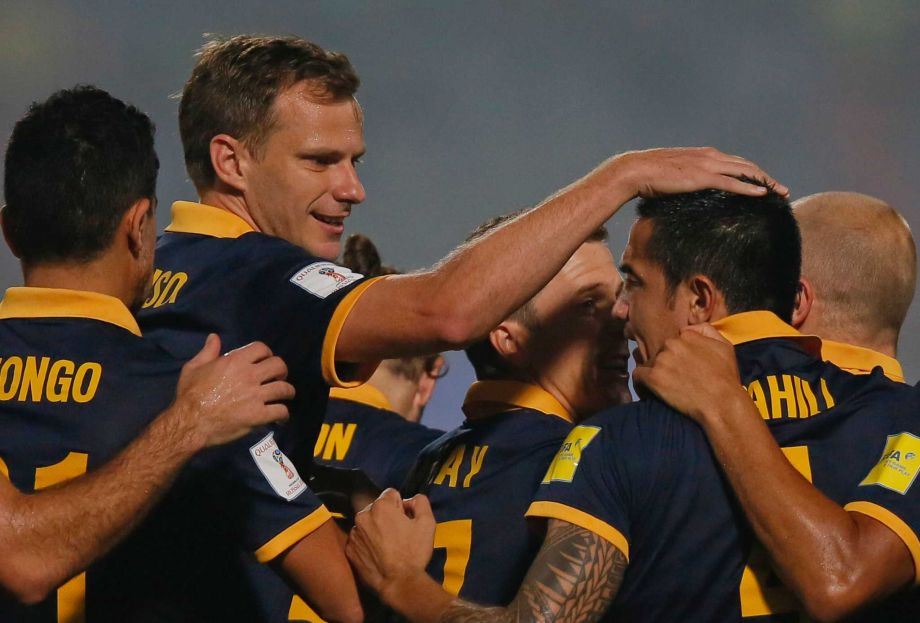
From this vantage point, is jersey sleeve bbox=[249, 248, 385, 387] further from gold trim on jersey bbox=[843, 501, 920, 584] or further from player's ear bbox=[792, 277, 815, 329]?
player's ear bbox=[792, 277, 815, 329]

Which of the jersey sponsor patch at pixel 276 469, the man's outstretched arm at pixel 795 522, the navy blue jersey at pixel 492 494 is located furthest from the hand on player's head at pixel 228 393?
the man's outstretched arm at pixel 795 522

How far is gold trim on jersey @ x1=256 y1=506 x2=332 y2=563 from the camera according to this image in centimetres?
252

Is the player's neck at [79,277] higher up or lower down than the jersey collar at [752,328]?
higher up

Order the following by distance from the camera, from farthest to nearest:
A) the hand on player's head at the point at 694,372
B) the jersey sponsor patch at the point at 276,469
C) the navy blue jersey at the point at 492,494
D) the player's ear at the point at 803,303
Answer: the player's ear at the point at 803,303 → the navy blue jersey at the point at 492,494 → the jersey sponsor patch at the point at 276,469 → the hand on player's head at the point at 694,372

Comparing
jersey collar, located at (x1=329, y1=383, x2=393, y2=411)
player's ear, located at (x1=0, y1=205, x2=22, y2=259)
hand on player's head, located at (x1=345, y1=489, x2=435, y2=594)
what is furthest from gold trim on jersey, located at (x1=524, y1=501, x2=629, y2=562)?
jersey collar, located at (x1=329, y1=383, x2=393, y2=411)

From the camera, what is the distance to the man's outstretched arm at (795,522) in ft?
7.47

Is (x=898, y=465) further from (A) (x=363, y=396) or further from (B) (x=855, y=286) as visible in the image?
(A) (x=363, y=396)

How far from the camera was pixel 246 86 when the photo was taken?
310cm

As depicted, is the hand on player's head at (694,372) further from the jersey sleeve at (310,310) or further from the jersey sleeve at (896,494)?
the jersey sleeve at (310,310)

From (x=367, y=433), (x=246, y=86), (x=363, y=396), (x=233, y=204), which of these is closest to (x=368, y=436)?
(x=367, y=433)

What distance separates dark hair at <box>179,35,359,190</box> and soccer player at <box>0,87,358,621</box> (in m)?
0.45

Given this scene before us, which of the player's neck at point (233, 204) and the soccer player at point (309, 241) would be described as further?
the player's neck at point (233, 204)

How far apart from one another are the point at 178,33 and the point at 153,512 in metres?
6.83

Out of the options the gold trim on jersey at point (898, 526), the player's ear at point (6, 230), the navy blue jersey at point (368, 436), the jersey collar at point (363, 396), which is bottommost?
the navy blue jersey at point (368, 436)
